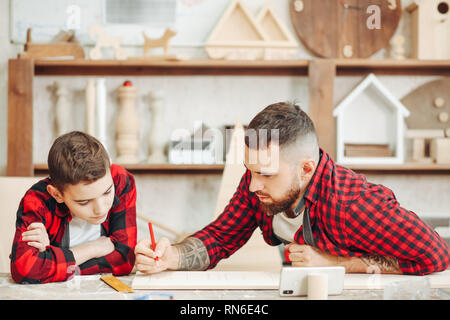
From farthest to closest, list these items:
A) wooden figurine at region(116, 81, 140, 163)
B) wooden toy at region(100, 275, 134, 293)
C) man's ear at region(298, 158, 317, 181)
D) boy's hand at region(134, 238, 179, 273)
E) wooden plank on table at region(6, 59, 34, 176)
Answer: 1. wooden figurine at region(116, 81, 140, 163)
2. wooden plank on table at region(6, 59, 34, 176)
3. man's ear at region(298, 158, 317, 181)
4. boy's hand at region(134, 238, 179, 273)
5. wooden toy at region(100, 275, 134, 293)

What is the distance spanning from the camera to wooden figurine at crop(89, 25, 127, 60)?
1894 millimetres

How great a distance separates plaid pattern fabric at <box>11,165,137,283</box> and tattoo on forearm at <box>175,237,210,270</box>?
106 mm

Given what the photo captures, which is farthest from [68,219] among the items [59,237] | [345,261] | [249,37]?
[249,37]

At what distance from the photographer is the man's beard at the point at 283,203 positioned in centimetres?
98

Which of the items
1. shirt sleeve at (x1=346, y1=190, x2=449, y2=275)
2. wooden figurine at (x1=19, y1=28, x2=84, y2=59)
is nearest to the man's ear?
shirt sleeve at (x1=346, y1=190, x2=449, y2=275)

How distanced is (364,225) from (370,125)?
117cm

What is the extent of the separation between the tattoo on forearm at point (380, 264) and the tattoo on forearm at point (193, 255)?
0.32 m

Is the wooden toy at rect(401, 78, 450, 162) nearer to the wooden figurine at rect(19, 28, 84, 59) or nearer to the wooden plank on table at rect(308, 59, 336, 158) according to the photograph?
the wooden plank on table at rect(308, 59, 336, 158)

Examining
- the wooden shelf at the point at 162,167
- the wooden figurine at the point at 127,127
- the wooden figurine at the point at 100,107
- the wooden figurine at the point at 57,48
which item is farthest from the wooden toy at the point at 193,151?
the wooden figurine at the point at 57,48

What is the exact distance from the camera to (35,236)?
95 centimetres

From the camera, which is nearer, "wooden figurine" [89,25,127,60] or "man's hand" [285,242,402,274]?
"man's hand" [285,242,402,274]
